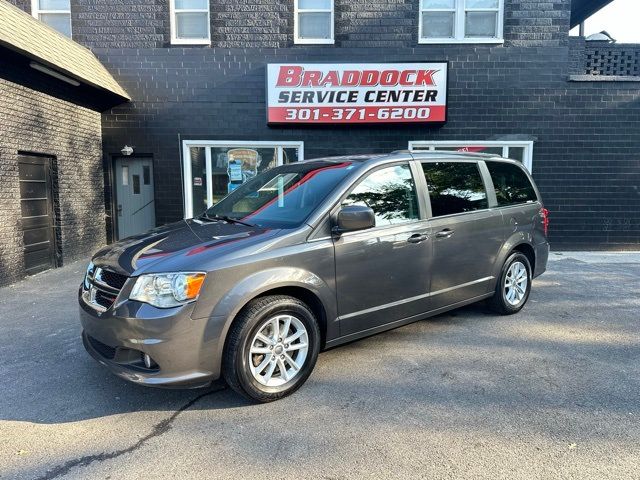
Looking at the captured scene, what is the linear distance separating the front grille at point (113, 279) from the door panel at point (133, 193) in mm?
6995

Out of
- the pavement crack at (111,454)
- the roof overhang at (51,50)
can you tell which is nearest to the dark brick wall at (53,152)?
the roof overhang at (51,50)

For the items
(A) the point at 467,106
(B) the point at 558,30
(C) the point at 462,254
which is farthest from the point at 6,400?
(B) the point at 558,30

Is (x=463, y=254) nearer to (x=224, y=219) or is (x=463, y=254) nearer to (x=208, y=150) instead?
(x=224, y=219)

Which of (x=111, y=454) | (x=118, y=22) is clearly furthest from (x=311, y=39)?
(x=111, y=454)

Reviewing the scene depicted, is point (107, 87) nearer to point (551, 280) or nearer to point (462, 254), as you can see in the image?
point (462, 254)

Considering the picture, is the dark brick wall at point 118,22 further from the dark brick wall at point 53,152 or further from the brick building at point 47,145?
the dark brick wall at point 53,152

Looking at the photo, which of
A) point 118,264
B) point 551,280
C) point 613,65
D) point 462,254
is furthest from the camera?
point 613,65

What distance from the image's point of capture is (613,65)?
33.7ft

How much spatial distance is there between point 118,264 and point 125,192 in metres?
7.46

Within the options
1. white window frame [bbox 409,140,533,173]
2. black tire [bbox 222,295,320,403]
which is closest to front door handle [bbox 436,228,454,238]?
black tire [bbox 222,295,320,403]

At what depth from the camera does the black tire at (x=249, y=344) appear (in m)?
3.11

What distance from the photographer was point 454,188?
4621 millimetres

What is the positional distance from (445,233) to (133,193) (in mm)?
7938

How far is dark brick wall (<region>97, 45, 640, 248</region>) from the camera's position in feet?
31.6
